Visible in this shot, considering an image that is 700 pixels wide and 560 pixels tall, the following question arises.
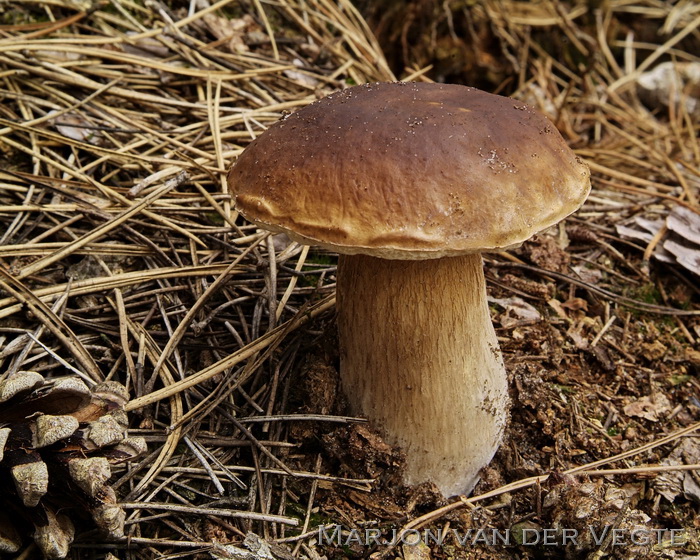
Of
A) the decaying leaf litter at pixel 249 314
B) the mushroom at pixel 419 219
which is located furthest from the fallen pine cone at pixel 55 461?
the mushroom at pixel 419 219

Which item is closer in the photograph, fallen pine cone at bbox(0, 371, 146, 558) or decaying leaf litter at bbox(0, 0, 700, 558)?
fallen pine cone at bbox(0, 371, 146, 558)

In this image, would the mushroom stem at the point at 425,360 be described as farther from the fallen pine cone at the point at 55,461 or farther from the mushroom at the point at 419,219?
the fallen pine cone at the point at 55,461

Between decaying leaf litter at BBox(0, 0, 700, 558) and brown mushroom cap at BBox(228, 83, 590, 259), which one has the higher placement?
brown mushroom cap at BBox(228, 83, 590, 259)

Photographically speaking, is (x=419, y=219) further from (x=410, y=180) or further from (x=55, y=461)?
(x=55, y=461)

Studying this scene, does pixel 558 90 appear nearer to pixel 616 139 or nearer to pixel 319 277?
pixel 616 139

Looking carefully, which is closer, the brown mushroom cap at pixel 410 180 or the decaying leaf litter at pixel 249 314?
the brown mushroom cap at pixel 410 180

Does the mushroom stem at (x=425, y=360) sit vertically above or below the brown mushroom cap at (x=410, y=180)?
below

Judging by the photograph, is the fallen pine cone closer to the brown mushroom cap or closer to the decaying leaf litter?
the decaying leaf litter

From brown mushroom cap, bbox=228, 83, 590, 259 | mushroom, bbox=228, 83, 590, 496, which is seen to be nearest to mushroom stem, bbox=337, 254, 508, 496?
mushroom, bbox=228, 83, 590, 496

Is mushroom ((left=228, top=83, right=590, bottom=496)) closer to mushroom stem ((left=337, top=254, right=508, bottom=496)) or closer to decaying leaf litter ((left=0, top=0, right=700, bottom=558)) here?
mushroom stem ((left=337, top=254, right=508, bottom=496))
